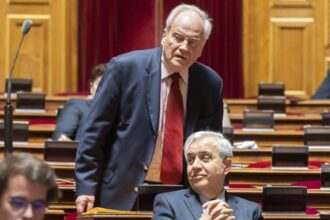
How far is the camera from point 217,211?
3.90 metres

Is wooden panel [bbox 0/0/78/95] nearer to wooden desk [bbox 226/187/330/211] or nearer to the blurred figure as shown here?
the blurred figure

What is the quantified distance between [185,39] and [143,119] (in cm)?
36

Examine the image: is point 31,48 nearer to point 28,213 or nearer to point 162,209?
point 162,209

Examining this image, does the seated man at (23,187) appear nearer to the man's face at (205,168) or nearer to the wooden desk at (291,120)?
the man's face at (205,168)

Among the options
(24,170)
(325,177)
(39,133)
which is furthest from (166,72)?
(39,133)

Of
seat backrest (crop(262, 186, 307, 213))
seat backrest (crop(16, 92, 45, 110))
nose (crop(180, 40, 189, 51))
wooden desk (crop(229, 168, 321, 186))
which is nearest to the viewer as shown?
nose (crop(180, 40, 189, 51))

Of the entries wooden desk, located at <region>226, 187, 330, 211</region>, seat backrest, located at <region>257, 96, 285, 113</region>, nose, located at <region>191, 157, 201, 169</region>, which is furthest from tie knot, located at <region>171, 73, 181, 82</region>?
seat backrest, located at <region>257, 96, 285, 113</region>

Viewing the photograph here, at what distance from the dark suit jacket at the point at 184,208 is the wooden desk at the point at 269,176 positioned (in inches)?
79.4

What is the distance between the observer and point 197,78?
4.41 metres

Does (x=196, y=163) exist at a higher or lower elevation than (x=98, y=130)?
lower

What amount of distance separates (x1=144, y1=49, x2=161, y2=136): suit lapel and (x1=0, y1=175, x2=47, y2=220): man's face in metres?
1.73

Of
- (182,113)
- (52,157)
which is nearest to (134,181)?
(182,113)

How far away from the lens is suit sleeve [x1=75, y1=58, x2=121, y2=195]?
14.0 ft

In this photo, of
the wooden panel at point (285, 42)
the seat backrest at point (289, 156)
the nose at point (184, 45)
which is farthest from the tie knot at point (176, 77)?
the wooden panel at point (285, 42)
